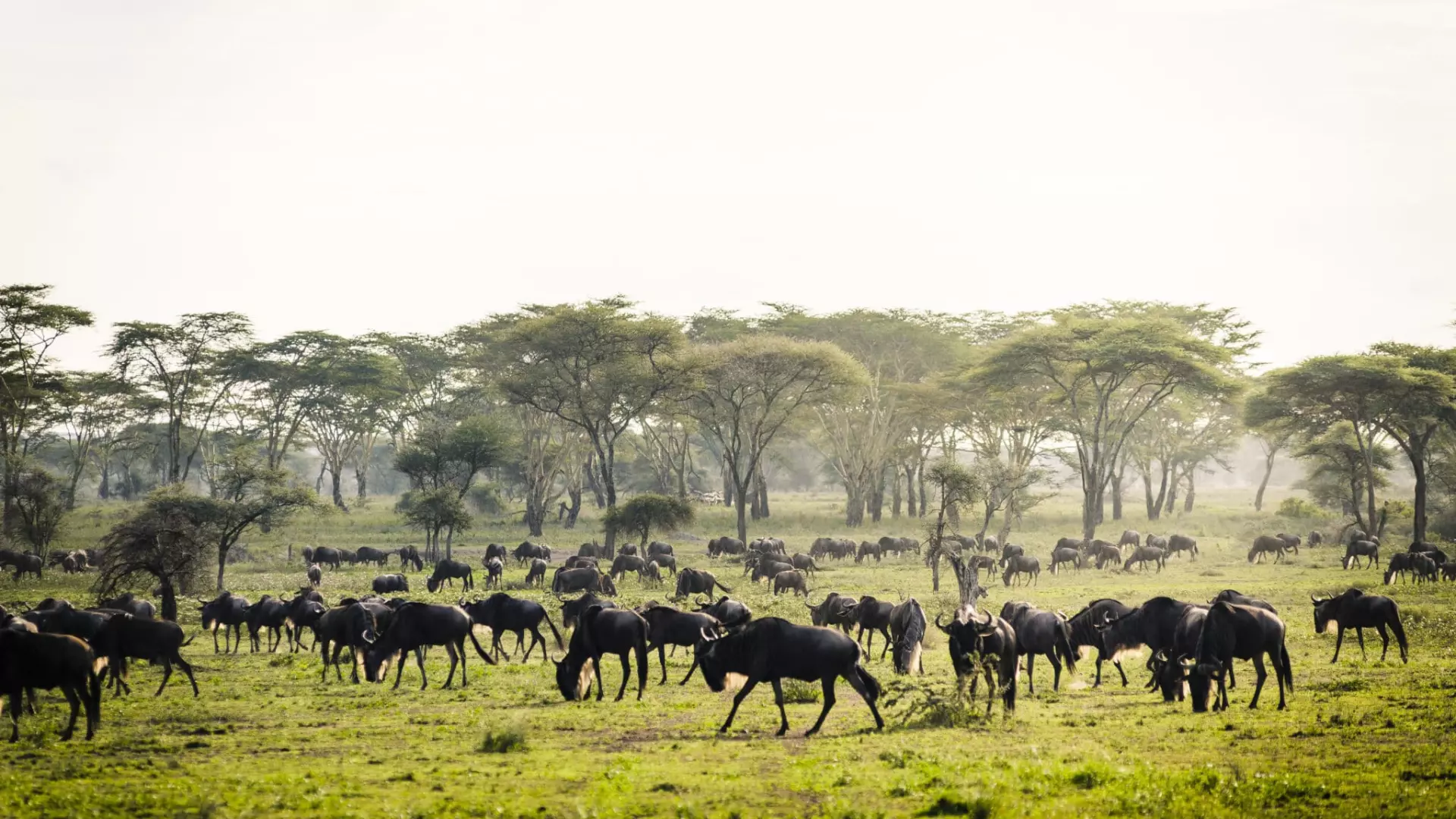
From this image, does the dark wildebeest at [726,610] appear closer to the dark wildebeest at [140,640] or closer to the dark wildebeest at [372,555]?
the dark wildebeest at [140,640]

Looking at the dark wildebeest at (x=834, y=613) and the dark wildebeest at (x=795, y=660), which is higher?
the dark wildebeest at (x=795, y=660)

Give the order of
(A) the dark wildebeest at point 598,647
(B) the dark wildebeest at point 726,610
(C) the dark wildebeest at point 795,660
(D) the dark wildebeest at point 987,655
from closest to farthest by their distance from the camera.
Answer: (C) the dark wildebeest at point 795,660 → (D) the dark wildebeest at point 987,655 → (A) the dark wildebeest at point 598,647 → (B) the dark wildebeest at point 726,610

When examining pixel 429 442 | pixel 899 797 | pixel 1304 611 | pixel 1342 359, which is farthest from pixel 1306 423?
pixel 899 797

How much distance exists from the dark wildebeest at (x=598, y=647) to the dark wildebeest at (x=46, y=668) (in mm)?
7337

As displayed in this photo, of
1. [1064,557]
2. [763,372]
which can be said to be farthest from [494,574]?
[1064,557]

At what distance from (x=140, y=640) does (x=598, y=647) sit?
826 centimetres

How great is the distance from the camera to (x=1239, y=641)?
17.4 meters

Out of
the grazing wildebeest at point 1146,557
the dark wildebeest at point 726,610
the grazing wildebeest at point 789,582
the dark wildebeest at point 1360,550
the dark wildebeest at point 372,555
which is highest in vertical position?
the dark wildebeest at point 1360,550

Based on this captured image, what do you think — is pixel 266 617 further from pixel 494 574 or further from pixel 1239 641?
pixel 1239 641

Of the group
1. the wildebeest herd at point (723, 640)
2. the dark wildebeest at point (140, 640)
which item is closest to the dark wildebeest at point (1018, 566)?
the wildebeest herd at point (723, 640)

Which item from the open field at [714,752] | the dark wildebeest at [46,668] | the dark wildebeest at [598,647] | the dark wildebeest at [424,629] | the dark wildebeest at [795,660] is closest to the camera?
the open field at [714,752]

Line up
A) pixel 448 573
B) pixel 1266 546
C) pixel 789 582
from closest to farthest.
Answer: pixel 789 582, pixel 448 573, pixel 1266 546

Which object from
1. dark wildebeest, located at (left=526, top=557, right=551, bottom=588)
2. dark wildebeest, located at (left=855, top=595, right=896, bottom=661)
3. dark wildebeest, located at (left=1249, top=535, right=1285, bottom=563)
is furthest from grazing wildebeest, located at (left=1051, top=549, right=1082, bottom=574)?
dark wildebeest, located at (left=855, top=595, right=896, bottom=661)

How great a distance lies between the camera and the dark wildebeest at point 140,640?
18.8 meters
